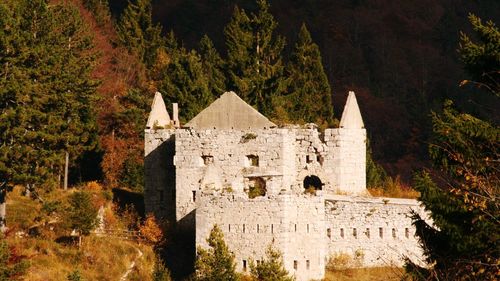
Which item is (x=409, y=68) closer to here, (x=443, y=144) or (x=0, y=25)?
(x=0, y=25)

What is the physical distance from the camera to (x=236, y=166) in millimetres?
49844

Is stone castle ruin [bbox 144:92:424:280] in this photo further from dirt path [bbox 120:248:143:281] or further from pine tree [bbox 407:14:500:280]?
pine tree [bbox 407:14:500:280]

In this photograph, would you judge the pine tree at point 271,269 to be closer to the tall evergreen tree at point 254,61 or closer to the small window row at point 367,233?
the small window row at point 367,233

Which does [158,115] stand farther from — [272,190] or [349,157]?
[349,157]

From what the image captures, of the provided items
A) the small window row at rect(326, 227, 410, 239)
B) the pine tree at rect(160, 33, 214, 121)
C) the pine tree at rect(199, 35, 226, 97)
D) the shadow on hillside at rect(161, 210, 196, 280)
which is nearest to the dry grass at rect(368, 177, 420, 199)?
the small window row at rect(326, 227, 410, 239)

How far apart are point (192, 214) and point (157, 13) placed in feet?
183

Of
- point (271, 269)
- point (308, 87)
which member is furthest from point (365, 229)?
point (308, 87)

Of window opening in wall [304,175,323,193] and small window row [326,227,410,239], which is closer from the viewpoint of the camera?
small window row [326,227,410,239]

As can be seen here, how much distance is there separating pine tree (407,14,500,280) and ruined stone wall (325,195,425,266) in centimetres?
2121

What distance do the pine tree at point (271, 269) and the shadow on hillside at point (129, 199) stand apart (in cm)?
805

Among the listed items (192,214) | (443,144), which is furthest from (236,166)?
(443,144)

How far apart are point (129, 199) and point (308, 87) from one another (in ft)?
56.9

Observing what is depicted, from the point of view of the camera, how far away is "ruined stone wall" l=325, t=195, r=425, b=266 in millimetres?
48469

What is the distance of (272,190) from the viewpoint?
4916cm
